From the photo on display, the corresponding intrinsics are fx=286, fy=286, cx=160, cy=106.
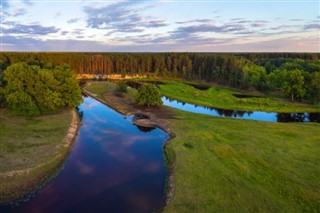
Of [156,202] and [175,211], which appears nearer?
[175,211]

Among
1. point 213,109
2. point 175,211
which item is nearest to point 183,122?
point 213,109

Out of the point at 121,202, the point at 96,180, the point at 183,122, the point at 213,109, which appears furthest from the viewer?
the point at 213,109

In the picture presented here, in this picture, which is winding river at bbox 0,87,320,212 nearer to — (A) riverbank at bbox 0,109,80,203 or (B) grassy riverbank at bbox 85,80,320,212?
(A) riverbank at bbox 0,109,80,203

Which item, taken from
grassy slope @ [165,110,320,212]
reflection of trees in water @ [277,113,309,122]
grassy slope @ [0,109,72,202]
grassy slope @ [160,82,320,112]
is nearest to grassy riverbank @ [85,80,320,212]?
grassy slope @ [165,110,320,212]

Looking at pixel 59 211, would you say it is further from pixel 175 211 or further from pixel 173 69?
pixel 173 69

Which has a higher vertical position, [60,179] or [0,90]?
[0,90]

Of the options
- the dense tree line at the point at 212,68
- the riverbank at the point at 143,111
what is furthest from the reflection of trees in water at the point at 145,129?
the dense tree line at the point at 212,68
